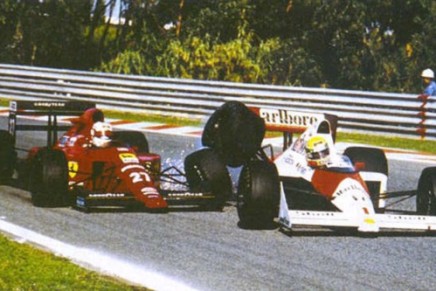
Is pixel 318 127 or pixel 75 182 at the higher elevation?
pixel 318 127

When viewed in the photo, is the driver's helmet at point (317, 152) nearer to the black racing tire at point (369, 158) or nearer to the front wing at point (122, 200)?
the black racing tire at point (369, 158)

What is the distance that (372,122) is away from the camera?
67.6ft

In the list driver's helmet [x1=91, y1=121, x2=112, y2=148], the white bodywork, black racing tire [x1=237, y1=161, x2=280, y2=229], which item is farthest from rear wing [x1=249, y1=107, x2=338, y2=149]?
driver's helmet [x1=91, y1=121, x2=112, y2=148]

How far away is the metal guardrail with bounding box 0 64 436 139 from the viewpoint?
20.2 m

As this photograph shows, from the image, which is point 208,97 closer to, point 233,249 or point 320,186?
point 320,186

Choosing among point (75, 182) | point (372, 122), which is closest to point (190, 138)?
point (372, 122)

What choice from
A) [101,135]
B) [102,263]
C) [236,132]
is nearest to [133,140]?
[101,135]

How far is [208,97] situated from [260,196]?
42.8ft

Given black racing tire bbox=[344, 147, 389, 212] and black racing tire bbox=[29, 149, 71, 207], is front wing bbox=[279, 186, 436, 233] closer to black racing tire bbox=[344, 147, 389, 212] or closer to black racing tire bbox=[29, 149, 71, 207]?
black racing tire bbox=[344, 147, 389, 212]

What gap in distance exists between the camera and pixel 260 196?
31.9 ft

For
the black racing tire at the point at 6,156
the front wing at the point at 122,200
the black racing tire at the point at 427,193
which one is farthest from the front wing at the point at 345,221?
the black racing tire at the point at 6,156

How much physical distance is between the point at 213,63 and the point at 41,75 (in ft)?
14.4

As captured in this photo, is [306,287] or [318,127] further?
[318,127]

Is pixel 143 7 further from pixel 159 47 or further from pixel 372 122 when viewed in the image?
pixel 372 122
